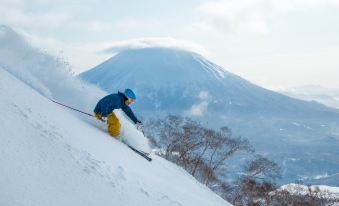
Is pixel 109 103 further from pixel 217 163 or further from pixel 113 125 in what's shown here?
pixel 217 163

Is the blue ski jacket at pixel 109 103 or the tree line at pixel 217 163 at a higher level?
the tree line at pixel 217 163

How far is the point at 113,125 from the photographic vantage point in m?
9.98

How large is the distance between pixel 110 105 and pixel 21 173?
185 inches

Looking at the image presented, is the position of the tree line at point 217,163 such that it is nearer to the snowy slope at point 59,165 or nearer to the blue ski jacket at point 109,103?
the blue ski jacket at point 109,103

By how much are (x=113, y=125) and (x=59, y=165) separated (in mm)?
4067

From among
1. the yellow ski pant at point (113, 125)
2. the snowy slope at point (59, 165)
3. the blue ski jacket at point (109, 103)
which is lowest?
the snowy slope at point (59, 165)

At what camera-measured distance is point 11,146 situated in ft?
18.4

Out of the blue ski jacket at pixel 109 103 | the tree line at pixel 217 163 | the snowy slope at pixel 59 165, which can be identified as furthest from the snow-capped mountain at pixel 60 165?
the tree line at pixel 217 163

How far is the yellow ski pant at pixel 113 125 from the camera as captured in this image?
9.95 m

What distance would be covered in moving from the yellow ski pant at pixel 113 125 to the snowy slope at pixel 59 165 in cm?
125

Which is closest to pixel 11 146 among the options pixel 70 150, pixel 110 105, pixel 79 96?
pixel 70 150

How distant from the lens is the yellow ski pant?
32.6ft

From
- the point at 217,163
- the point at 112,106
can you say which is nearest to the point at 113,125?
the point at 112,106

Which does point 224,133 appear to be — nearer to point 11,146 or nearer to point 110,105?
point 110,105
